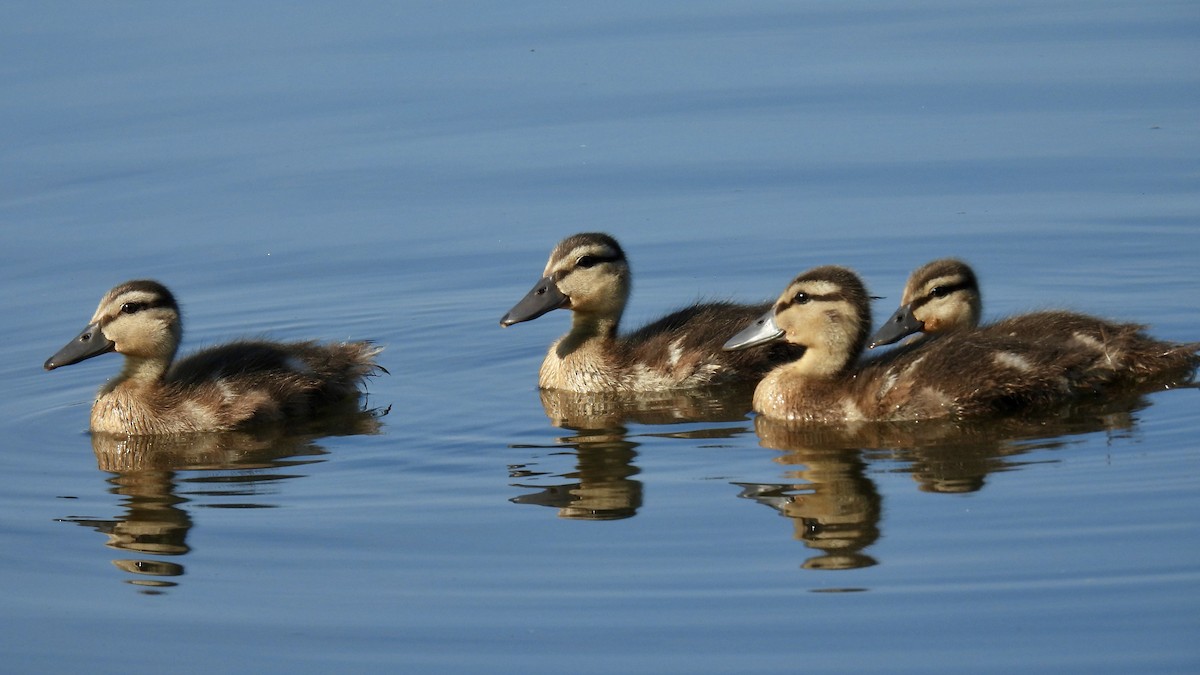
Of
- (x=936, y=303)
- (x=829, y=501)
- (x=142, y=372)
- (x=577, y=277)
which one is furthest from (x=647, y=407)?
(x=142, y=372)

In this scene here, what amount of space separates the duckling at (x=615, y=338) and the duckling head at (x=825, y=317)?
0.65 m

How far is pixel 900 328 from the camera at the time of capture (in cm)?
1080

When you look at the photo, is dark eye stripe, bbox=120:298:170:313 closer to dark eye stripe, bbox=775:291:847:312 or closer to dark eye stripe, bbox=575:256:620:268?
dark eye stripe, bbox=575:256:620:268

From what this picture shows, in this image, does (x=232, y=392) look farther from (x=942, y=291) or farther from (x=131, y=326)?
(x=942, y=291)

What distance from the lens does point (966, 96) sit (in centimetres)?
1570

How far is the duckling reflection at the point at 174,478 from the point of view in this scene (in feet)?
28.1

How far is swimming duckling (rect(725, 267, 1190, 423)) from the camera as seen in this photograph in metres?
9.85

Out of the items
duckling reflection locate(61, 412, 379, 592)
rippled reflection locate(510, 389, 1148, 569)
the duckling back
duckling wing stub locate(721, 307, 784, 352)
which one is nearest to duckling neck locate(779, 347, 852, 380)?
duckling wing stub locate(721, 307, 784, 352)

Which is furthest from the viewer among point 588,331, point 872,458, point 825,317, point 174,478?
point 588,331

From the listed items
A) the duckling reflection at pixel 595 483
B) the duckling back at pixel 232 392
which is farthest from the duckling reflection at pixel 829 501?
the duckling back at pixel 232 392

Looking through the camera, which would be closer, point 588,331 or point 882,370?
point 882,370

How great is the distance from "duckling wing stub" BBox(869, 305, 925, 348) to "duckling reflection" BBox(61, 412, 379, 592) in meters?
2.76

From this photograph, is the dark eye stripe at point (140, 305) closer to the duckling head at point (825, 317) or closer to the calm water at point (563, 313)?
the calm water at point (563, 313)

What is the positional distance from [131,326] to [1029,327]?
4.71m
